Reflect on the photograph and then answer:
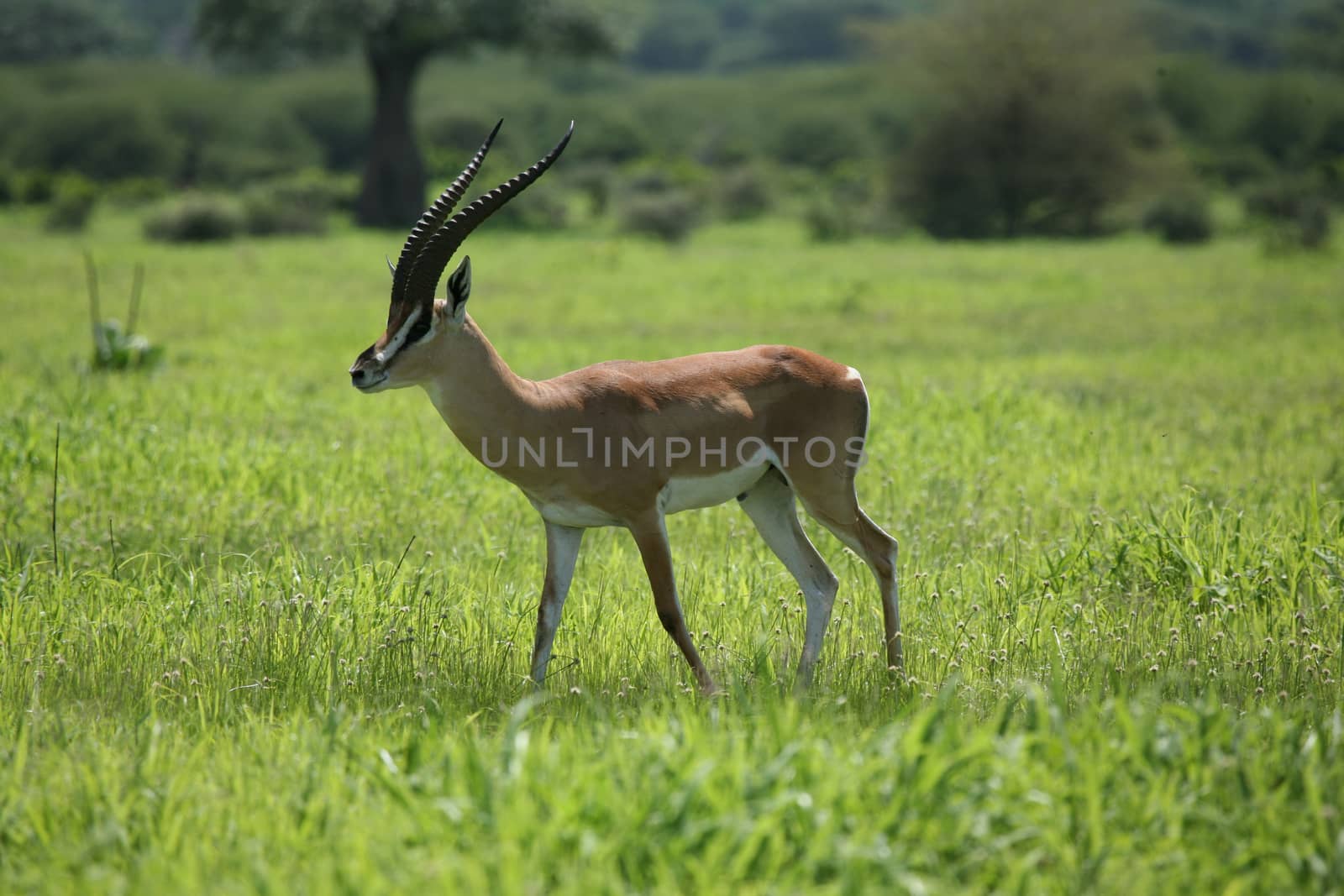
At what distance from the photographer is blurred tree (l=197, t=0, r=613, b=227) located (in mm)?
27828

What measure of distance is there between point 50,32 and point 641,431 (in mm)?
90046

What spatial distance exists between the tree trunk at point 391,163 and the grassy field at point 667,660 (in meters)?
20.6

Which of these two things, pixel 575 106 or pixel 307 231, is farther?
pixel 575 106

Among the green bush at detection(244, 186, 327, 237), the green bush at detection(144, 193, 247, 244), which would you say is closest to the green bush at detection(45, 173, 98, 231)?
the green bush at detection(144, 193, 247, 244)

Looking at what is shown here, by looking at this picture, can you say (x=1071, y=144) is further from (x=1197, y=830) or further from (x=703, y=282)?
(x=1197, y=830)

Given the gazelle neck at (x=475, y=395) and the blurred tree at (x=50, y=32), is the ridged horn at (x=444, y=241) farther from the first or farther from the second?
the blurred tree at (x=50, y=32)

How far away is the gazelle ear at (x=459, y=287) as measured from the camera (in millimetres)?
4520

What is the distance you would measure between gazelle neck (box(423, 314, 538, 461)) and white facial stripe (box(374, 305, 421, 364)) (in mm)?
159

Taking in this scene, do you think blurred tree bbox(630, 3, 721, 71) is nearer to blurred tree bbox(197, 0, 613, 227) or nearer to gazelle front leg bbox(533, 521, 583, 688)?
blurred tree bbox(197, 0, 613, 227)

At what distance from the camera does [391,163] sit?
31234mm

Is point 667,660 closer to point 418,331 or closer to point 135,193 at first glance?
point 418,331

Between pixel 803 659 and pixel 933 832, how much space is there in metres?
1.85

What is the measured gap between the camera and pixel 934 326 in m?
14.8

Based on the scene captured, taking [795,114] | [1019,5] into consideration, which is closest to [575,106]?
[795,114]
